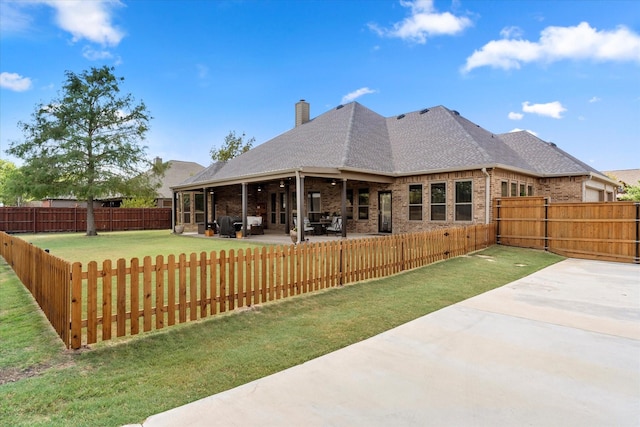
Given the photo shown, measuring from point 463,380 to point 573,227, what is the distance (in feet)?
37.0

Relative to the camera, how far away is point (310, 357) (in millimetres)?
3604

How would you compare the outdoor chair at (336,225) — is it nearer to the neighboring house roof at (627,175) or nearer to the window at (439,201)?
the window at (439,201)

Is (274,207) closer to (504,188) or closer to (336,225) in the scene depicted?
(336,225)

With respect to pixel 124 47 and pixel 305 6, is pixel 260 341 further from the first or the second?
pixel 124 47

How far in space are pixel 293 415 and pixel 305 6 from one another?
1735 cm

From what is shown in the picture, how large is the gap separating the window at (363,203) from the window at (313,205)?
2.44 m

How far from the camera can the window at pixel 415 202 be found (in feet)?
53.0

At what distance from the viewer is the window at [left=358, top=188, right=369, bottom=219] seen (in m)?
18.2

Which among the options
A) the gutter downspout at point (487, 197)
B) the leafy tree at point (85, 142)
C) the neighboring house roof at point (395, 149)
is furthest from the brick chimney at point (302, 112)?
the gutter downspout at point (487, 197)

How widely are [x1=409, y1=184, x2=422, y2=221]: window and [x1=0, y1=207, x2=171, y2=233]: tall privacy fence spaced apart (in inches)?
840

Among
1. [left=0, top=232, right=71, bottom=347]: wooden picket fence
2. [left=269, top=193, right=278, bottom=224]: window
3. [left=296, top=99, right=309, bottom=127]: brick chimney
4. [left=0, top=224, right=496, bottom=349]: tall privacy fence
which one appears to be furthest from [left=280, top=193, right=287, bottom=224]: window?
[left=0, top=232, right=71, bottom=347]: wooden picket fence

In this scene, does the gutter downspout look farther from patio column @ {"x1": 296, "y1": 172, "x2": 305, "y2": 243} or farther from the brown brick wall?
patio column @ {"x1": 296, "y1": 172, "x2": 305, "y2": 243}

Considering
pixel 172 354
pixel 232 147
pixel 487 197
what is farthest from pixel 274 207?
pixel 172 354

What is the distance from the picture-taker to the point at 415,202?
16.3 metres
